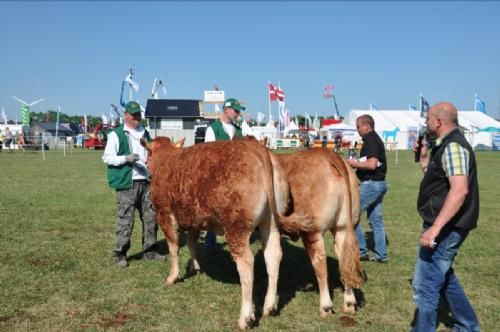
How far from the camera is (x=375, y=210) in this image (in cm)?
741

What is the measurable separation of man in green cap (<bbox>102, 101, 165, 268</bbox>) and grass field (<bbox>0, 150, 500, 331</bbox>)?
0.60 meters

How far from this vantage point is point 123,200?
6938mm

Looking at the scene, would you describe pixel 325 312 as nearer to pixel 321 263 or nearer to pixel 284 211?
Result: pixel 321 263

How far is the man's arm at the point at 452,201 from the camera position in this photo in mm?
3756

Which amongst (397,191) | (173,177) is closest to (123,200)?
(173,177)

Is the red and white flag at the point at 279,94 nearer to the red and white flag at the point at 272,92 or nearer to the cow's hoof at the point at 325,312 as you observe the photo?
the red and white flag at the point at 272,92

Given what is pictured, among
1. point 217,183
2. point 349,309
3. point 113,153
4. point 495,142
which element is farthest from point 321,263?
point 495,142

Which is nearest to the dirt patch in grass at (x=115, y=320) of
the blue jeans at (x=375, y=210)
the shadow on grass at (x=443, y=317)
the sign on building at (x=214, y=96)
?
the shadow on grass at (x=443, y=317)

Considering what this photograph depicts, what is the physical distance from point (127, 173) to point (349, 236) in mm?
3573

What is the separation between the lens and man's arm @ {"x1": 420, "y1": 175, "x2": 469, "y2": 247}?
3756 mm

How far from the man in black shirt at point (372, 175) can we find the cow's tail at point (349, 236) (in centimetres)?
139

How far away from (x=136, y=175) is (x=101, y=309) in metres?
2.30

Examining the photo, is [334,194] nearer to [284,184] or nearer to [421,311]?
[284,184]

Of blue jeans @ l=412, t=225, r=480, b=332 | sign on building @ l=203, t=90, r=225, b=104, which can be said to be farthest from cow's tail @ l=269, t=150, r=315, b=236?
sign on building @ l=203, t=90, r=225, b=104
